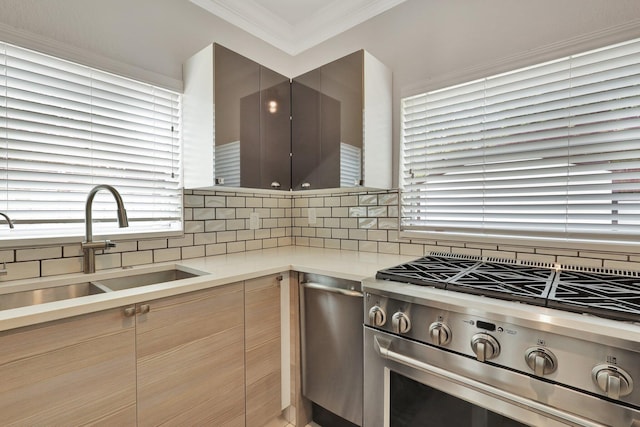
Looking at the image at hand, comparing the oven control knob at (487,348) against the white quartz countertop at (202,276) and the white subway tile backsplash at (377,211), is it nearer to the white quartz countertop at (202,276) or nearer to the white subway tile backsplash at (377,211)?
the white quartz countertop at (202,276)

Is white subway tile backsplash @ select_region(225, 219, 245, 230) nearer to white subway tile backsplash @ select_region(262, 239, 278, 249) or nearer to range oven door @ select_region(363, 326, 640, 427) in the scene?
white subway tile backsplash @ select_region(262, 239, 278, 249)

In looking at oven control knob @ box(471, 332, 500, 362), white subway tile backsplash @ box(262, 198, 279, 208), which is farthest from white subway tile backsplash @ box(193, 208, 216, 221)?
oven control knob @ box(471, 332, 500, 362)

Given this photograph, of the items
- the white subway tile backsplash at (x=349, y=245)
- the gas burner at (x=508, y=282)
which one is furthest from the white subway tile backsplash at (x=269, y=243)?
the gas burner at (x=508, y=282)

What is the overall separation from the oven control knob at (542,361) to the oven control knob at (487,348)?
96 mm

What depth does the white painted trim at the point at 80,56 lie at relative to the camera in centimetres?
132

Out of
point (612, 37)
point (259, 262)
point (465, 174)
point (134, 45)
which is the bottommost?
point (259, 262)

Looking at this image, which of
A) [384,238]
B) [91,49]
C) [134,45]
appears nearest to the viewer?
[91,49]

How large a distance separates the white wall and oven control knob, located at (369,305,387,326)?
1.08 metres

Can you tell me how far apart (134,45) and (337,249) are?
1.78m

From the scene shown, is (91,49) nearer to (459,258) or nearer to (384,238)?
(384,238)

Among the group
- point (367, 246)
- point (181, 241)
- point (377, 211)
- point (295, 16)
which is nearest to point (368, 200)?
point (377, 211)

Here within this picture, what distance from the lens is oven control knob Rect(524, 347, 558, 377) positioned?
0.91 m

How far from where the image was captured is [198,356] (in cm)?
131

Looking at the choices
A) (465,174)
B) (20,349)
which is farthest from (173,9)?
(465,174)
